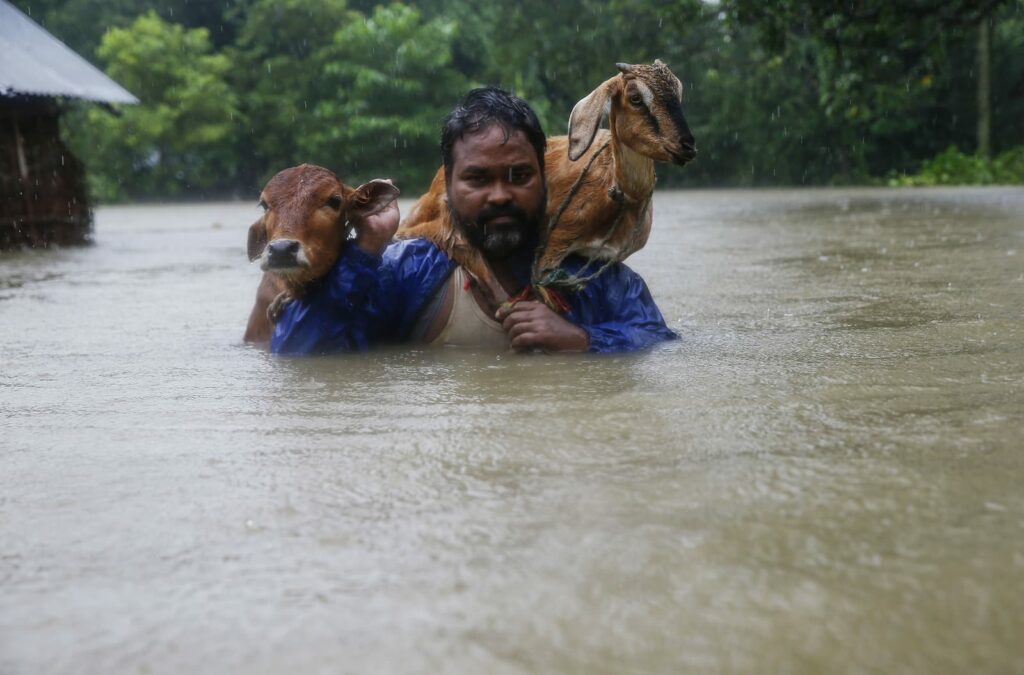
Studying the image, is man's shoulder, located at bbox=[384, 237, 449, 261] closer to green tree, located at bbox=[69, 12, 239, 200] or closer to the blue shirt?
the blue shirt

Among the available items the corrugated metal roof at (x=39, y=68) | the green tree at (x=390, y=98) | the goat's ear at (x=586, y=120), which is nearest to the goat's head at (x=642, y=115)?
the goat's ear at (x=586, y=120)

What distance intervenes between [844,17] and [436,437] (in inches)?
470

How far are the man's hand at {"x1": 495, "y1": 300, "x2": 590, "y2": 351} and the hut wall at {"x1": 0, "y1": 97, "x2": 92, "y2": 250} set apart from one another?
9964 mm

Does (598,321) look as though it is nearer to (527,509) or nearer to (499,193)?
(499,193)

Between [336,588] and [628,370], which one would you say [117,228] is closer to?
[628,370]

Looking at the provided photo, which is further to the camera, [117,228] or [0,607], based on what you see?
[117,228]

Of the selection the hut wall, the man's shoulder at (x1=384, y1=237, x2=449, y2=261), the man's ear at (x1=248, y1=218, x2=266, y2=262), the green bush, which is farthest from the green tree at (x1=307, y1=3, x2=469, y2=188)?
the man's ear at (x1=248, y1=218, x2=266, y2=262)

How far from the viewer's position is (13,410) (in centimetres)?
301

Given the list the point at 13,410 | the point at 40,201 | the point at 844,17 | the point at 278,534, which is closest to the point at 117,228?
the point at 40,201

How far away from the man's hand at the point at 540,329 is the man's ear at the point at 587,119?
54 cm

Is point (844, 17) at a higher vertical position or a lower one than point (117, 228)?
higher

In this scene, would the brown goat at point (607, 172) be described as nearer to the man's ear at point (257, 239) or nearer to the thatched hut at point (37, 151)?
the man's ear at point (257, 239)

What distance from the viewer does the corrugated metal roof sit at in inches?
462

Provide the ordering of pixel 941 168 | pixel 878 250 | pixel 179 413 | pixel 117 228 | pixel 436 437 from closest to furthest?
1. pixel 436 437
2. pixel 179 413
3. pixel 878 250
4. pixel 117 228
5. pixel 941 168
